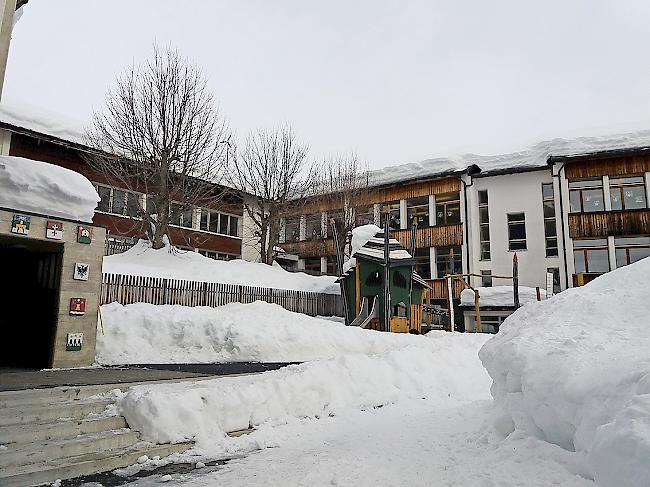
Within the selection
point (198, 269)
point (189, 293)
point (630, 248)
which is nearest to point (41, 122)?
point (198, 269)

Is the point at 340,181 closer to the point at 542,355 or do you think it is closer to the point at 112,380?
the point at 112,380

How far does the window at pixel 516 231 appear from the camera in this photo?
31.5 metres

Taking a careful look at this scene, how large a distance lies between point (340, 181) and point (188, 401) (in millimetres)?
28745

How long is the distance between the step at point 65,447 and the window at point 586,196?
97.2ft

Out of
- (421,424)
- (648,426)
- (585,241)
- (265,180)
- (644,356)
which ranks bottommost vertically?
(421,424)

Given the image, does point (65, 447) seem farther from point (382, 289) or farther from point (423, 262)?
point (423, 262)

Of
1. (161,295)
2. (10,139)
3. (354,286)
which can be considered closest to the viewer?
(161,295)

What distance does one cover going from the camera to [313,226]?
37.8 meters

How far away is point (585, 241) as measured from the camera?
96.2 ft

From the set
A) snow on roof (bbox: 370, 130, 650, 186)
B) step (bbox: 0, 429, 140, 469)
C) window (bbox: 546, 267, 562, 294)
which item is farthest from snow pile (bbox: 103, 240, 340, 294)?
window (bbox: 546, 267, 562, 294)

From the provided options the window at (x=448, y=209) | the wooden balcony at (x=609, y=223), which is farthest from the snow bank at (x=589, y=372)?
the window at (x=448, y=209)

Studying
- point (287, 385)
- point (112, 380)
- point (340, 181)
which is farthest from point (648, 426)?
point (340, 181)

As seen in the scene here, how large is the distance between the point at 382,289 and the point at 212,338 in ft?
29.6

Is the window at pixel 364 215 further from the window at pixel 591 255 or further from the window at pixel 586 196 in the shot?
the window at pixel 591 255
